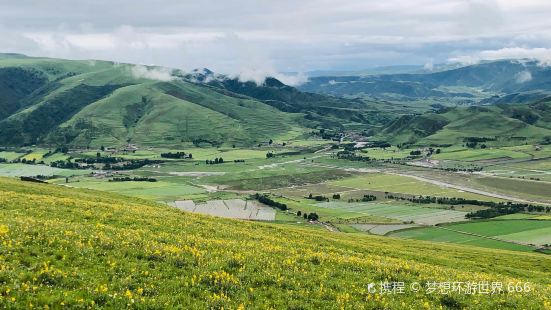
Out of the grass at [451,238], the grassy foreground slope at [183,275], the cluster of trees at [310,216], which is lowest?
the cluster of trees at [310,216]

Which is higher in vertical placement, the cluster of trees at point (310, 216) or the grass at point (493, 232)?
the grass at point (493, 232)

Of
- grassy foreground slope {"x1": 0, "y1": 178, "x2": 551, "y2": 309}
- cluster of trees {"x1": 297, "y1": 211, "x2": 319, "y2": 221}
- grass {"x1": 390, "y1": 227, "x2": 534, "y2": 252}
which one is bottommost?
cluster of trees {"x1": 297, "y1": 211, "x2": 319, "y2": 221}

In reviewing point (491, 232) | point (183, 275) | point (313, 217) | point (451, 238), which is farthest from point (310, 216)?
point (183, 275)

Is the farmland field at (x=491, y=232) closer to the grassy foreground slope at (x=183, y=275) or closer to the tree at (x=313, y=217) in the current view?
the tree at (x=313, y=217)

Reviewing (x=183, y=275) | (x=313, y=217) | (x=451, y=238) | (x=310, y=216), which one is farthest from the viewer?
(x=310, y=216)

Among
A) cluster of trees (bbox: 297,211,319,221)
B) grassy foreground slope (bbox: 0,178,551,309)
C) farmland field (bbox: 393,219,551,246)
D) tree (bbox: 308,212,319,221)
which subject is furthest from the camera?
cluster of trees (bbox: 297,211,319,221)

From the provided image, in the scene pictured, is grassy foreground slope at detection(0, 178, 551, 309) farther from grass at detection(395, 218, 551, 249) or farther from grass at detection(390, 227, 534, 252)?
grass at detection(395, 218, 551, 249)

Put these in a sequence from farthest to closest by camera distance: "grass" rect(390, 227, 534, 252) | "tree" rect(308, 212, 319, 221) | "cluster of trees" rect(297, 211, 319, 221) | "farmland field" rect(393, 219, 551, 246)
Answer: "cluster of trees" rect(297, 211, 319, 221), "tree" rect(308, 212, 319, 221), "farmland field" rect(393, 219, 551, 246), "grass" rect(390, 227, 534, 252)

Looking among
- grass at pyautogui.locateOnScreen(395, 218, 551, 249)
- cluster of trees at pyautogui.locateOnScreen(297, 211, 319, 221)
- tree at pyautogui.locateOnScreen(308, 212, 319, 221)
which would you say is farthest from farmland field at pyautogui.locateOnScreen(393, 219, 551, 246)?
cluster of trees at pyautogui.locateOnScreen(297, 211, 319, 221)

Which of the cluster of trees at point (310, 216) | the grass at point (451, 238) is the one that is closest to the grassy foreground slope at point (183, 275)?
the grass at point (451, 238)

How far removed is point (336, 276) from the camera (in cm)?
2838

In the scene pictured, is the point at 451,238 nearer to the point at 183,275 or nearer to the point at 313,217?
the point at 313,217

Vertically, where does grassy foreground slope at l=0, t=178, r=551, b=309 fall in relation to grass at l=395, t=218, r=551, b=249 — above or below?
above

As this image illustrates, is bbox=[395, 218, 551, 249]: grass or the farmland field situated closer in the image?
the farmland field
